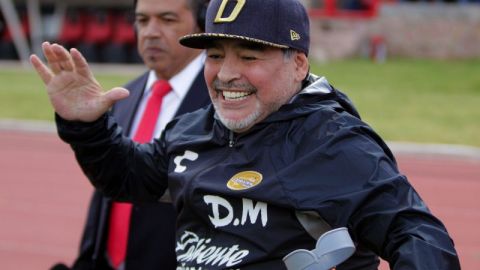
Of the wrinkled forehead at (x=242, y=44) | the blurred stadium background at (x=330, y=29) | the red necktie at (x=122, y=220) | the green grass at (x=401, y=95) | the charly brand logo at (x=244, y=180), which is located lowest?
the blurred stadium background at (x=330, y=29)

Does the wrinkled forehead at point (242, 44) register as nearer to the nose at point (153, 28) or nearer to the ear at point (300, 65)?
the ear at point (300, 65)

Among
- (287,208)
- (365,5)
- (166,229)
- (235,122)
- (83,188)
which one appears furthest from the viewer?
(365,5)

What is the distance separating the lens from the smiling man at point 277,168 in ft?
7.66

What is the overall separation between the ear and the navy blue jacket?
51mm

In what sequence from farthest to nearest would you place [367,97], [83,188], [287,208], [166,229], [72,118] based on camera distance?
[367,97]
[83,188]
[166,229]
[72,118]
[287,208]

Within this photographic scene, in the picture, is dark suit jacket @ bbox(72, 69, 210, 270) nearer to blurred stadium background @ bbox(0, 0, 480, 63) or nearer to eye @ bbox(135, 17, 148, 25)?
eye @ bbox(135, 17, 148, 25)

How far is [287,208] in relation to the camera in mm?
2410

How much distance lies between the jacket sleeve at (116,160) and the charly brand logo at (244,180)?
51 centimetres

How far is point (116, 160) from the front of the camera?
2998mm

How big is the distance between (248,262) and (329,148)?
376 millimetres

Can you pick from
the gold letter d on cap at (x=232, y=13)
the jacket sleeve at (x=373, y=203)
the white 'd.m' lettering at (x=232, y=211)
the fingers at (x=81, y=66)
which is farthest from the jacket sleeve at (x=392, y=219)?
the fingers at (x=81, y=66)

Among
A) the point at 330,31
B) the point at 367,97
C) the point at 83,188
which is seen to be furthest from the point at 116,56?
the point at 83,188

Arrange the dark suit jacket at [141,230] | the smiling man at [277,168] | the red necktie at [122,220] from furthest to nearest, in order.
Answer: the red necktie at [122,220]
the dark suit jacket at [141,230]
the smiling man at [277,168]

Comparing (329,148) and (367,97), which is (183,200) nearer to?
(329,148)
